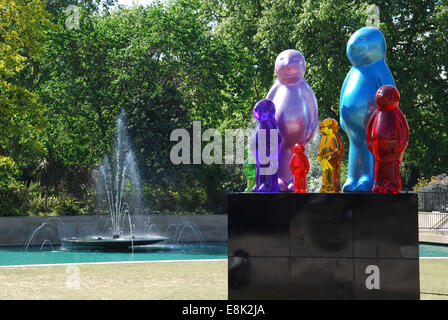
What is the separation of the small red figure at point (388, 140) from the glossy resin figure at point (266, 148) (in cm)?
127

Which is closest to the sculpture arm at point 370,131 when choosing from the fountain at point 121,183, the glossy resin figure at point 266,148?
the glossy resin figure at point 266,148

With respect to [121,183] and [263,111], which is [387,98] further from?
[121,183]

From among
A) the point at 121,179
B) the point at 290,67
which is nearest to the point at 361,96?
the point at 290,67

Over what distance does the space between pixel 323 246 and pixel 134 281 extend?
14.9 feet

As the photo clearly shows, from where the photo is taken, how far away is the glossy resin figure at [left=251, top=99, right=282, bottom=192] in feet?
26.0

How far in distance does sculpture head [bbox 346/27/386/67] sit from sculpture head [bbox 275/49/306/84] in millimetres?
908

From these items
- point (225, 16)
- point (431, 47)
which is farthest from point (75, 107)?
point (431, 47)

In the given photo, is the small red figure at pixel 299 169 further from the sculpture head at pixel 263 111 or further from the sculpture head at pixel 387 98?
the sculpture head at pixel 387 98

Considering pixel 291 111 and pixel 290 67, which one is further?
pixel 290 67

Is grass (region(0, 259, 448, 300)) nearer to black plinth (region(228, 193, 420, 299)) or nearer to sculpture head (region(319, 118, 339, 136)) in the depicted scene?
black plinth (region(228, 193, 420, 299))

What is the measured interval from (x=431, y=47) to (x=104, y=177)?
15112 millimetres

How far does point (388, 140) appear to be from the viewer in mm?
7484

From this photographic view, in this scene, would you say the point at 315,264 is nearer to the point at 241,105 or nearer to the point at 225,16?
the point at 241,105

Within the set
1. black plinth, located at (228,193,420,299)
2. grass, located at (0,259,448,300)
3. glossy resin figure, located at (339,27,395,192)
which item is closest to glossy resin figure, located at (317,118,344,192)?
glossy resin figure, located at (339,27,395,192)
